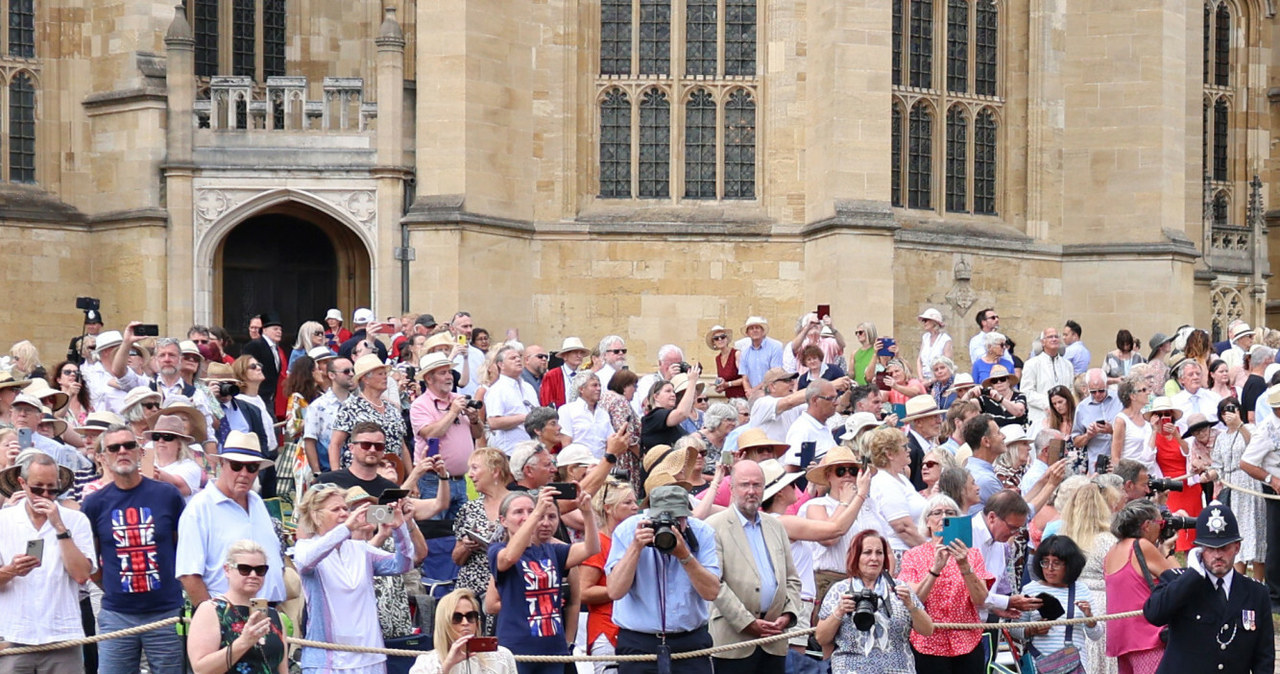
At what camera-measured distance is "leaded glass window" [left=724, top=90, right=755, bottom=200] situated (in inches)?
1009

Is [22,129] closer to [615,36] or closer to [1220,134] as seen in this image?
[615,36]

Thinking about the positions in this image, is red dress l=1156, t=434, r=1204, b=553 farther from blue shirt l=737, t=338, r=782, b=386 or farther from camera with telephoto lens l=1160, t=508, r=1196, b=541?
camera with telephoto lens l=1160, t=508, r=1196, b=541

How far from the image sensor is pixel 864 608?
9.34m

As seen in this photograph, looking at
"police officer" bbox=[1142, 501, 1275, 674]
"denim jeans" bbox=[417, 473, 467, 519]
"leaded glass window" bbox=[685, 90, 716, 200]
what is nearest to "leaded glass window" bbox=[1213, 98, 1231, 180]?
"leaded glass window" bbox=[685, 90, 716, 200]

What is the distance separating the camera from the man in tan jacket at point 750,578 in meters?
9.89

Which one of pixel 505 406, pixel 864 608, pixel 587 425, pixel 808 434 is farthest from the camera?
pixel 505 406

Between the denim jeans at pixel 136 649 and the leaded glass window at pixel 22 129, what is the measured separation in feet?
53.4

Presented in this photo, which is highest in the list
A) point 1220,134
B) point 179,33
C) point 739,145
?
point 179,33

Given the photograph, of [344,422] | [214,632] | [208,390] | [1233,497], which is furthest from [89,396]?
[1233,497]

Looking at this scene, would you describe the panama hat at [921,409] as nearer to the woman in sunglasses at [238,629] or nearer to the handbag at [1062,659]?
the handbag at [1062,659]

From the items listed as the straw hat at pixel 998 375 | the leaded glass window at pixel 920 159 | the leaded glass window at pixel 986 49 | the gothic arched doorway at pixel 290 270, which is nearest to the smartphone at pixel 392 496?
the straw hat at pixel 998 375

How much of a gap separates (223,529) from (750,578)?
8.60 feet

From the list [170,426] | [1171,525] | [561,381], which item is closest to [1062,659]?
[1171,525]

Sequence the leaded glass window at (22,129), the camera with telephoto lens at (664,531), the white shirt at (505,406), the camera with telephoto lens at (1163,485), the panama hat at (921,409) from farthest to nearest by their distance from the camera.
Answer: the leaded glass window at (22,129), the white shirt at (505,406), the panama hat at (921,409), the camera with telephoto lens at (1163,485), the camera with telephoto lens at (664,531)
